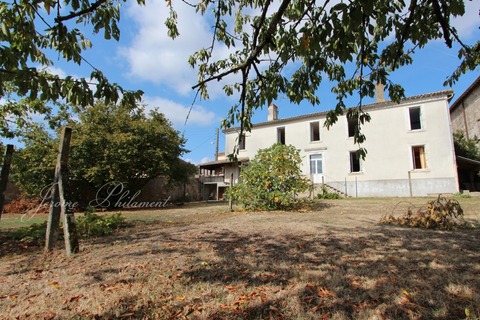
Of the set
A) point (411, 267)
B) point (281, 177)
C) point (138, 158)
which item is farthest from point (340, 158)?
point (411, 267)

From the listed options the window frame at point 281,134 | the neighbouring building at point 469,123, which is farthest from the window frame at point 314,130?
→ the neighbouring building at point 469,123

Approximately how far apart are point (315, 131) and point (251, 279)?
69.0 ft

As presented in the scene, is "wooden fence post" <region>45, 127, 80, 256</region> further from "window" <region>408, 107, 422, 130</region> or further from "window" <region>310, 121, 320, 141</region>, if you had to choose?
"window" <region>408, 107, 422, 130</region>

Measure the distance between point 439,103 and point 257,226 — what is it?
16.9 metres

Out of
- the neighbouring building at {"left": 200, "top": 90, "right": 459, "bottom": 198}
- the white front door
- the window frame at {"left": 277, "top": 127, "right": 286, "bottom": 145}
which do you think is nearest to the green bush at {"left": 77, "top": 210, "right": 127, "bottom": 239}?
the neighbouring building at {"left": 200, "top": 90, "right": 459, "bottom": 198}

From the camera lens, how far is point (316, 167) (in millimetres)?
21016

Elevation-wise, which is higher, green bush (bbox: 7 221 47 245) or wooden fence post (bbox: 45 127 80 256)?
wooden fence post (bbox: 45 127 80 256)

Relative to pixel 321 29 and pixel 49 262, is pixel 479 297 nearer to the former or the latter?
pixel 321 29

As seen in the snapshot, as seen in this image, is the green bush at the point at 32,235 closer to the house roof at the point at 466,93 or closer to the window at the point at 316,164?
the window at the point at 316,164

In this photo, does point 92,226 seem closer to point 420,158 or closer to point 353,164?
point 353,164

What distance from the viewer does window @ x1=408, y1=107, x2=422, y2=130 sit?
18156 millimetres

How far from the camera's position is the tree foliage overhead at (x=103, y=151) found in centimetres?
1283

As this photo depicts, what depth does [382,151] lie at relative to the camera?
18.5 meters

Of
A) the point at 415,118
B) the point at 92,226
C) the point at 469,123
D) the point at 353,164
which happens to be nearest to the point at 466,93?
the point at 469,123
